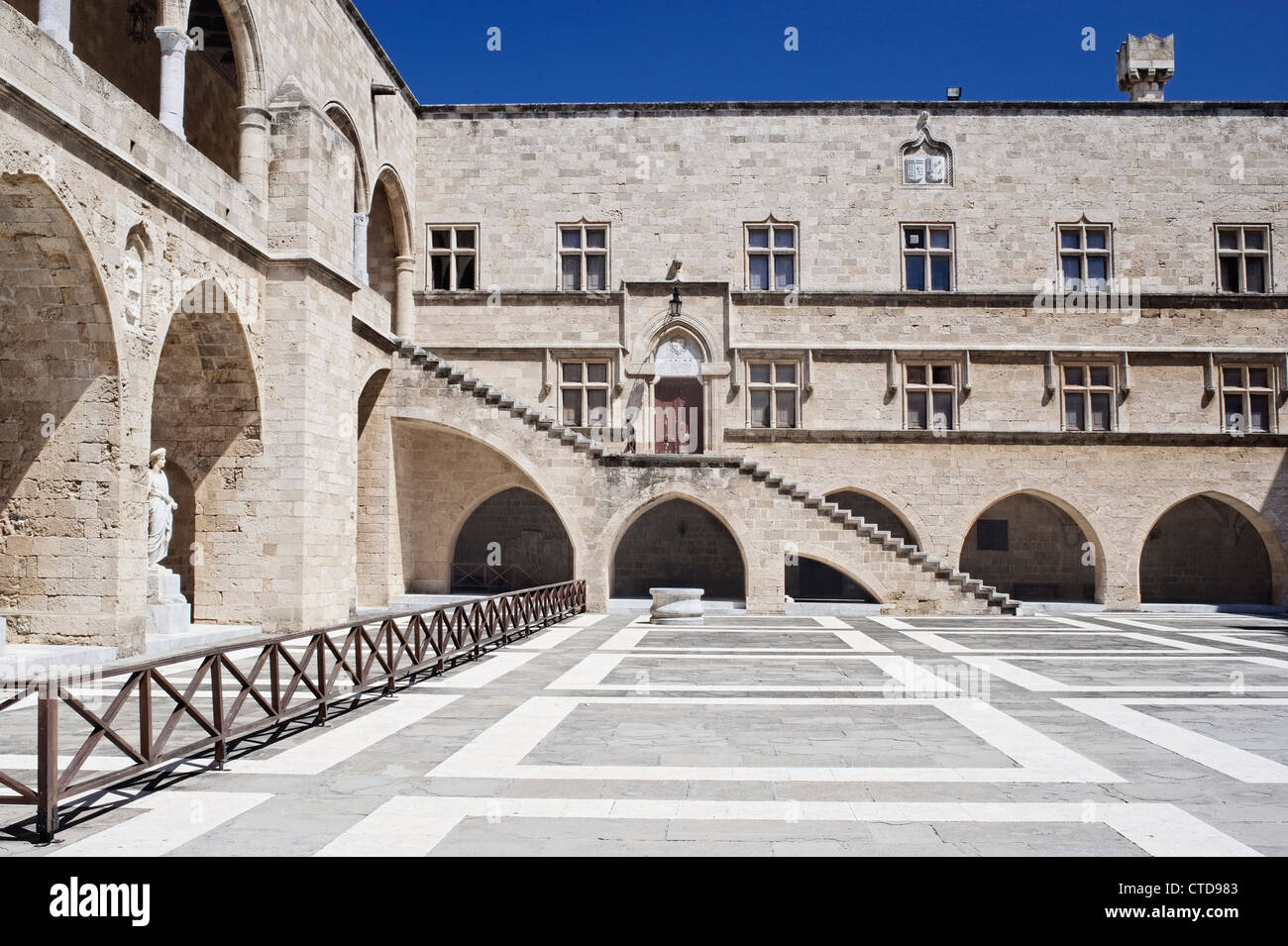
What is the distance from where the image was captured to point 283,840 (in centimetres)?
496

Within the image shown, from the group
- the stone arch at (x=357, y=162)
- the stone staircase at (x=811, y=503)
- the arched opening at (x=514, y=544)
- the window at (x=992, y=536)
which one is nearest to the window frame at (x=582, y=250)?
the stone staircase at (x=811, y=503)

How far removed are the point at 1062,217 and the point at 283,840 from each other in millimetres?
23030

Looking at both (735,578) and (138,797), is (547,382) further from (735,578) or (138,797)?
(138,797)

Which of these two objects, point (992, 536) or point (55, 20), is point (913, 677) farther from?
point (992, 536)

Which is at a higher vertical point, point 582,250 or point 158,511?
point 582,250

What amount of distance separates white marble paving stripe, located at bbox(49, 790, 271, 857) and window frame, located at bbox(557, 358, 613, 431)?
17386mm

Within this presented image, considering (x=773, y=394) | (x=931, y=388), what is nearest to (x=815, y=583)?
(x=773, y=394)

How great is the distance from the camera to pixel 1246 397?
22812 millimetres

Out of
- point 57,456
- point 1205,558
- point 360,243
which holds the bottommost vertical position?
point 1205,558

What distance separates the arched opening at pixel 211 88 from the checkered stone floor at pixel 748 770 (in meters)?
12.8

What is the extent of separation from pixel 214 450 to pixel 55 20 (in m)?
6.31

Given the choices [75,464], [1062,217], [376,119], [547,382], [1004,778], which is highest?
[376,119]
